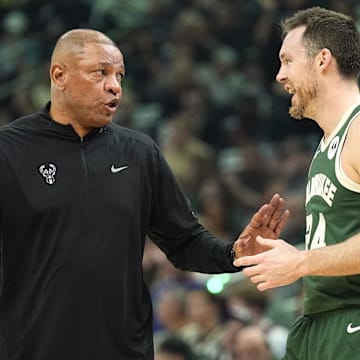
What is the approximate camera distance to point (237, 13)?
1041cm

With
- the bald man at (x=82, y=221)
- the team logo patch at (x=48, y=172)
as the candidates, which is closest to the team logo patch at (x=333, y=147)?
the bald man at (x=82, y=221)

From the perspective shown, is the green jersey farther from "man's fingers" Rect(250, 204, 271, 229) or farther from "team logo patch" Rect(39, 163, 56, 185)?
"team logo patch" Rect(39, 163, 56, 185)

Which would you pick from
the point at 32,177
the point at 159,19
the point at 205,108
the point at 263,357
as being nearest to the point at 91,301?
the point at 32,177

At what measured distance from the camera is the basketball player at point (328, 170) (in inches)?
163

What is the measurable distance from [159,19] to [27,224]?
6853 millimetres

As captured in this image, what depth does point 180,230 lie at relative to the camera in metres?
4.80

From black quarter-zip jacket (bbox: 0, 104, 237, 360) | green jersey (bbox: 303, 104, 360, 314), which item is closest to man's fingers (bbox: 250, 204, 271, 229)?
green jersey (bbox: 303, 104, 360, 314)

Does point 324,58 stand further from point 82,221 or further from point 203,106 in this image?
point 203,106

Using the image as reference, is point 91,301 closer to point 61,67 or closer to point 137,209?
point 137,209

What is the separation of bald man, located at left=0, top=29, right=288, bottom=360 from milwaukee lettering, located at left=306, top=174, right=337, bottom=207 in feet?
0.52

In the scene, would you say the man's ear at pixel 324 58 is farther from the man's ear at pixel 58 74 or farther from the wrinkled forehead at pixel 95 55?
the man's ear at pixel 58 74

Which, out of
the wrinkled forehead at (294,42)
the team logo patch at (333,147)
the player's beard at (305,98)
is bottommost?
the team logo patch at (333,147)

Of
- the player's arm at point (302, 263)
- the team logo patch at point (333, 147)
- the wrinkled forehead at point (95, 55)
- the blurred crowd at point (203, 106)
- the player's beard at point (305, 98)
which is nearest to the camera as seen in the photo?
the player's arm at point (302, 263)

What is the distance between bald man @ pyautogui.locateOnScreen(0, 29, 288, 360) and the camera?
14.4 ft
